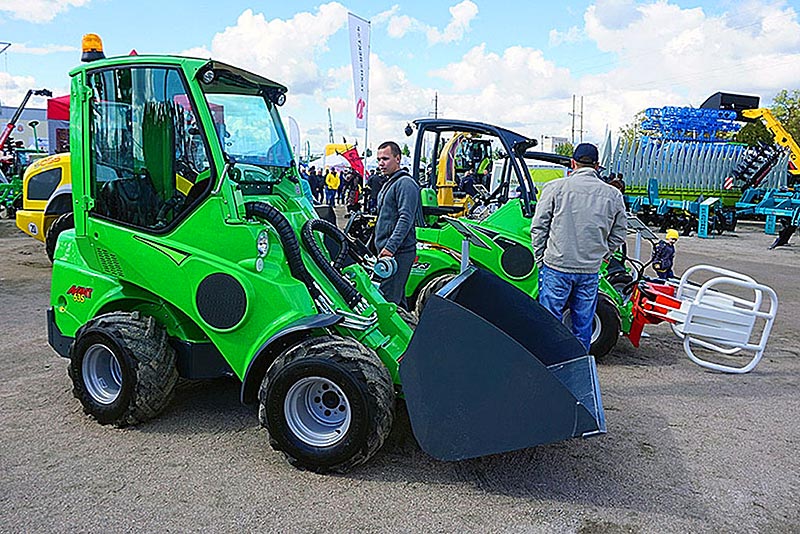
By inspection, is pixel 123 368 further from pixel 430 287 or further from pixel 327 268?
pixel 430 287

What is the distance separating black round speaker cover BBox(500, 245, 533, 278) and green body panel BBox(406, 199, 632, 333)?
3 centimetres

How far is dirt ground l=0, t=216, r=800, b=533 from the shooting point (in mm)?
3531

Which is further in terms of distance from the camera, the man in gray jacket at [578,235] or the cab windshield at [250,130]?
the man in gray jacket at [578,235]

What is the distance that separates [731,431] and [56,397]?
15.5 feet

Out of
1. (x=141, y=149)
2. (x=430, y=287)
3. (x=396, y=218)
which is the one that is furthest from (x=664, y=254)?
(x=141, y=149)

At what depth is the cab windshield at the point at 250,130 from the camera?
15.3 ft

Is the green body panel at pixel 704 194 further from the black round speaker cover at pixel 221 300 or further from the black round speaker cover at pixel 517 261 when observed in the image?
the black round speaker cover at pixel 221 300

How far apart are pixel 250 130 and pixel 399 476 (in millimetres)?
2576

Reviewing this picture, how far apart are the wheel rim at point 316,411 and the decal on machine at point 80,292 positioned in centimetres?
183

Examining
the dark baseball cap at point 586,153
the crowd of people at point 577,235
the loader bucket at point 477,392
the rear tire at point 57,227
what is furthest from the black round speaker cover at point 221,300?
the rear tire at point 57,227

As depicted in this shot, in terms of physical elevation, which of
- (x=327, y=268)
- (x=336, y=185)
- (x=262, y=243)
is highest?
(x=336, y=185)

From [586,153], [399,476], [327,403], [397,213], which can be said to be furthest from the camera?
[397,213]

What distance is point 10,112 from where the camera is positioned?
4825 centimetres

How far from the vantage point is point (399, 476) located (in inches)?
156
